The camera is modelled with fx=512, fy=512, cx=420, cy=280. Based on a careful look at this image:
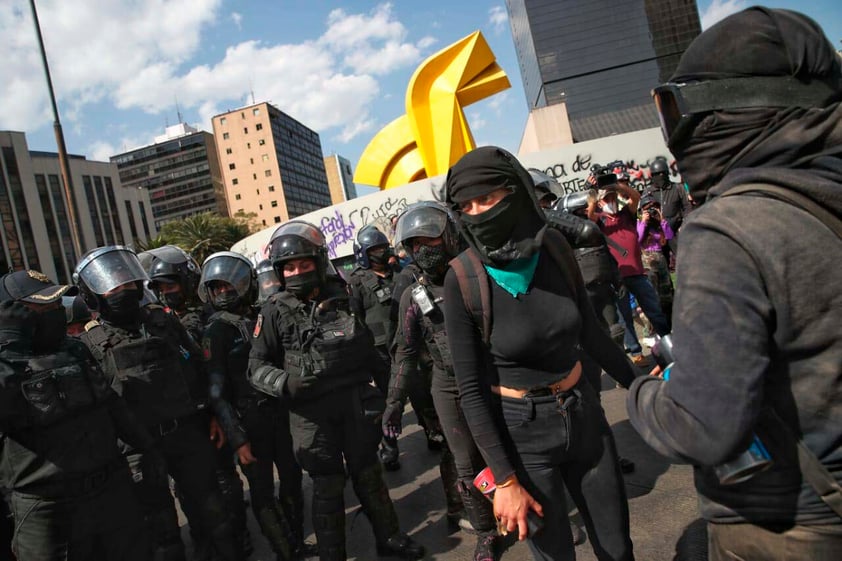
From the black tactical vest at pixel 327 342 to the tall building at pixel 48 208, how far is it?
50719 millimetres

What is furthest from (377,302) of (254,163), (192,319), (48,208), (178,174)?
(178,174)

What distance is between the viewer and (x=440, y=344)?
3.04 m

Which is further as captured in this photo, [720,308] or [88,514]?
[88,514]

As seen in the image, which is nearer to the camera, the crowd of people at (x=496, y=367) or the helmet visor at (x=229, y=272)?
the crowd of people at (x=496, y=367)

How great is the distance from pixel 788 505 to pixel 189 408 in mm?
3144

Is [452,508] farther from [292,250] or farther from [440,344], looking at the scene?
[292,250]

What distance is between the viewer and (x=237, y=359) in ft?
12.2

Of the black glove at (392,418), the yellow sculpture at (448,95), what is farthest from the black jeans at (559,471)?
the yellow sculpture at (448,95)

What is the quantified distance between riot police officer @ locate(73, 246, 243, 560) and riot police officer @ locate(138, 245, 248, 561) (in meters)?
0.13

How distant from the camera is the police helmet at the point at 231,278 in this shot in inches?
158

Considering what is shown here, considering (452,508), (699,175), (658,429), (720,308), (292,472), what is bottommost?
(452,508)

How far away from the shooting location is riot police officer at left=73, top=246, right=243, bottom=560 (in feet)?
10.3

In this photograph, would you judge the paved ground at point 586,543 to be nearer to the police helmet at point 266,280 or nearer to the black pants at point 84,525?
the black pants at point 84,525

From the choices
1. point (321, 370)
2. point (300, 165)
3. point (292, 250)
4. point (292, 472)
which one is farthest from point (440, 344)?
point (300, 165)
